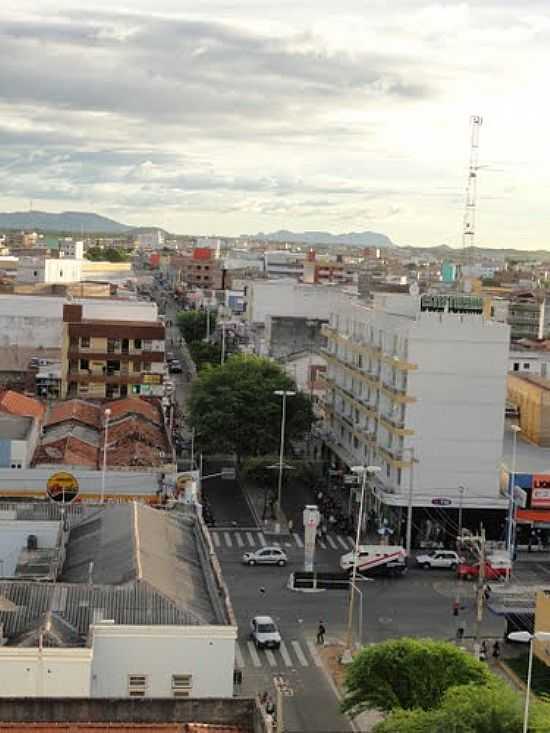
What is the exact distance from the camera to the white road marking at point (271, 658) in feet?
134

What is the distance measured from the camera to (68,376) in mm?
78062

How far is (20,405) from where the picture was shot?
67.9 meters

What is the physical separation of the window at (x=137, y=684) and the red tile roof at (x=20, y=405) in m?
37.0

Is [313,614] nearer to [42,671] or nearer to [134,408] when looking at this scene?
[42,671]

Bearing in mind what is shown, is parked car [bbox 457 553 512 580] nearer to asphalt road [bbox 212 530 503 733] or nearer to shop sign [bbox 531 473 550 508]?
asphalt road [bbox 212 530 503 733]

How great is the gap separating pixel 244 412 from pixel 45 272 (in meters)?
68.8

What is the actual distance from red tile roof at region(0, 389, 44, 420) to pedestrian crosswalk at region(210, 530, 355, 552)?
45.1 ft

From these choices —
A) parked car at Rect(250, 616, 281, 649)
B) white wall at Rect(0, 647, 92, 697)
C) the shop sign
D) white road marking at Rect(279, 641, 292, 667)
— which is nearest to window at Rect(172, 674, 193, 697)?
white wall at Rect(0, 647, 92, 697)

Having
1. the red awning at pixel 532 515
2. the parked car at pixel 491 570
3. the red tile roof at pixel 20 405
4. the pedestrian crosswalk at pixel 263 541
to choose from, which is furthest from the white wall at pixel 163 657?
the red tile roof at pixel 20 405

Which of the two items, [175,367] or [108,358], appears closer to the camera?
[108,358]

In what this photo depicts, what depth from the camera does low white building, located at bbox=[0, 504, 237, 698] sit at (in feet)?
87.4

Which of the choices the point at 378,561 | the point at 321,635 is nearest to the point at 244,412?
the point at 378,561

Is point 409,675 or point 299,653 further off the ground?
point 409,675

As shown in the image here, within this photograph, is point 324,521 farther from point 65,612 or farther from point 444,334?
point 65,612
